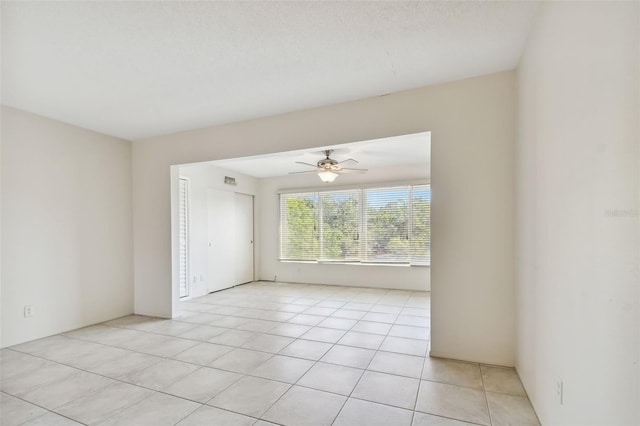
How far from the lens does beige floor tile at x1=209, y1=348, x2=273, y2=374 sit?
102 inches

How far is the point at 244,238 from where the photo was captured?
22.2 ft

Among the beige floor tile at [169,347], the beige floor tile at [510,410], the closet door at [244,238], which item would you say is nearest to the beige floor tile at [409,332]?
the beige floor tile at [510,410]

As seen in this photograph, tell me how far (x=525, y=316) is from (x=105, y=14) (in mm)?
3521

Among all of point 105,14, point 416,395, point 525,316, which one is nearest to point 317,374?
point 416,395

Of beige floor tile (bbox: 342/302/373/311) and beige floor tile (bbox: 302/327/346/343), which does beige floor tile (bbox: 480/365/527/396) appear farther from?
beige floor tile (bbox: 342/302/373/311)

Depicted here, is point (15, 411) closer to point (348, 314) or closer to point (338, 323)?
point (338, 323)

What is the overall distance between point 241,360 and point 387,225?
3.98 metres

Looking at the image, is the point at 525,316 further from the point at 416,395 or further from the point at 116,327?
the point at 116,327

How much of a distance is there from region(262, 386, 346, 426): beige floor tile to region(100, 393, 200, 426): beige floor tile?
58 centimetres

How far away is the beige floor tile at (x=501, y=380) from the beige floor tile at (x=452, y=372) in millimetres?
54

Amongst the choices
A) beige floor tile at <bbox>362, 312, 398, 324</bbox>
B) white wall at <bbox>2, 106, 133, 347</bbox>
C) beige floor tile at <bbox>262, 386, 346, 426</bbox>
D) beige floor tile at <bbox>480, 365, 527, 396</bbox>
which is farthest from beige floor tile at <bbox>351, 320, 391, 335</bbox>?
white wall at <bbox>2, 106, 133, 347</bbox>

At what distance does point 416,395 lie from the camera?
7.04 feet

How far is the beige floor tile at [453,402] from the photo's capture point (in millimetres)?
1903

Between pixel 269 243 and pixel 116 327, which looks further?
pixel 269 243
